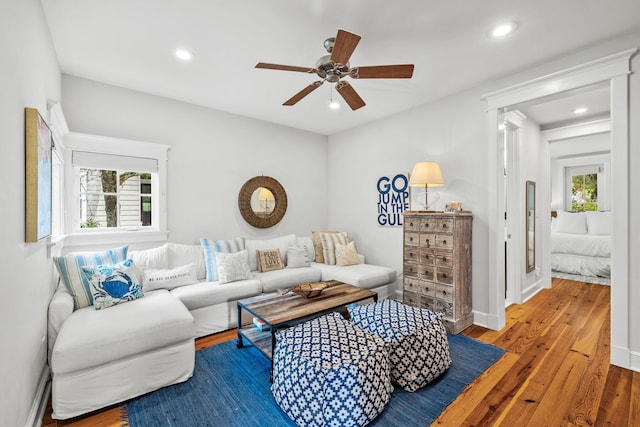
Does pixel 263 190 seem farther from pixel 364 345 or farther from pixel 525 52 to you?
pixel 525 52

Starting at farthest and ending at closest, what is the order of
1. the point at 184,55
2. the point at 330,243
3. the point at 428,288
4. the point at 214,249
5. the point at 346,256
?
the point at 330,243, the point at 346,256, the point at 214,249, the point at 428,288, the point at 184,55

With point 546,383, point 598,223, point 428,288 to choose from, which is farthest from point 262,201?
point 598,223

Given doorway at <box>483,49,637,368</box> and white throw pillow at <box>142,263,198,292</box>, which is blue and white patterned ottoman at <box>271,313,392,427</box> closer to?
white throw pillow at <box>142,263,198,292</box>

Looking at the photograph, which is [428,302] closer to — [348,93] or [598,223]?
[348,93]

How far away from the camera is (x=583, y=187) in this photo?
6410 mm

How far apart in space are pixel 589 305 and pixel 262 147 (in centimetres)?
490

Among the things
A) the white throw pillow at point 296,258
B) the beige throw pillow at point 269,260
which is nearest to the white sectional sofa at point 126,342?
the beige throw pillow at point 269,260

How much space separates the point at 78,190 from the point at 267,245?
7.14ft

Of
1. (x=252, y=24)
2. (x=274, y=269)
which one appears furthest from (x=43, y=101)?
(x=274, y=269)

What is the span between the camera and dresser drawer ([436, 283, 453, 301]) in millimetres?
3051

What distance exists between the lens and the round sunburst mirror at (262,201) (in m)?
4.26

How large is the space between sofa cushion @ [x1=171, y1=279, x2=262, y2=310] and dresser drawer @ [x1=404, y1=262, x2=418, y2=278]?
170 cm

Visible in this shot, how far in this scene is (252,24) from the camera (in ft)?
7.16

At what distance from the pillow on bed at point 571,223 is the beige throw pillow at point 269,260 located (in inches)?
229
